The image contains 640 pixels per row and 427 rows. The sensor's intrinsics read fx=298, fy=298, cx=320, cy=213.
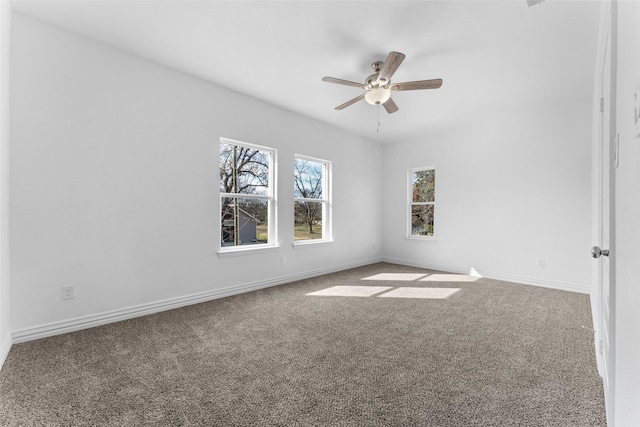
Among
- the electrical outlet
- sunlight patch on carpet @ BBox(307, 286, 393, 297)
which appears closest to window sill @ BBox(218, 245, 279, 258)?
sunlight patch on carpet @ BBox(307, 286, 393, 297)

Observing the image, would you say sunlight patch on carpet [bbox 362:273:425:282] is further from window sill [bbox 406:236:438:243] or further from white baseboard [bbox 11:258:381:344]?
white baseboard [bbox 11:258:381:344]

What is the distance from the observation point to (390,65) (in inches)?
98.7

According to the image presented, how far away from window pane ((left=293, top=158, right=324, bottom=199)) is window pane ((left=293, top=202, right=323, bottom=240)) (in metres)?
0.16

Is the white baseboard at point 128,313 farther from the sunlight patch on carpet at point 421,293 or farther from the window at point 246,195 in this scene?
the sunlight patch on carpet at point 421,293

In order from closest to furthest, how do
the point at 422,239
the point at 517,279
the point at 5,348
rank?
the point at 5,348 → the point at 517,279 → the point at 422,239

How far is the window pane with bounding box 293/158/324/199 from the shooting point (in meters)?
4.73

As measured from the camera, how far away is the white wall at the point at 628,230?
71 centimetres

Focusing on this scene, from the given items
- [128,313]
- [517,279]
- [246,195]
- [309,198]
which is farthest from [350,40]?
[517,279]

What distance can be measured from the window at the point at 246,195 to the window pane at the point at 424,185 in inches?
115

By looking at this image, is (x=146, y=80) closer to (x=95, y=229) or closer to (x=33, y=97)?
(x=33, y=97)

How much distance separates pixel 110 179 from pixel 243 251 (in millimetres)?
1634

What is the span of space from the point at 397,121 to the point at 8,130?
14.6 ft

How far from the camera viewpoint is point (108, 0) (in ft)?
7.27

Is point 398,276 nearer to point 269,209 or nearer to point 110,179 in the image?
point 269,209
